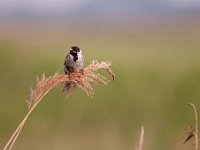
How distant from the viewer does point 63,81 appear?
3.56m

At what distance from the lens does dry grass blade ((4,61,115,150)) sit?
3.44m

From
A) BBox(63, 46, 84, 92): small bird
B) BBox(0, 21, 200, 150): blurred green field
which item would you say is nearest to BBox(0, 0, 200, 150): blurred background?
BBox(0, 21, 200, 150): blurred green field

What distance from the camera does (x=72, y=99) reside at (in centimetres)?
1055

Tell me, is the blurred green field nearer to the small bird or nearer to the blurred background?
the blurred background

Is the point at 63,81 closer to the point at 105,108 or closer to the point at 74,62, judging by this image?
the point at 74,62

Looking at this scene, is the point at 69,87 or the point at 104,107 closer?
the point at 69,87

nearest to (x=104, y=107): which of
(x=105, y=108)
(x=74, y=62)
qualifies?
(x=105, y=108)

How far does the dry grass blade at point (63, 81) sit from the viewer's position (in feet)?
11.3

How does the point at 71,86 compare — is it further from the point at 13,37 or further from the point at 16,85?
the point at 13,37

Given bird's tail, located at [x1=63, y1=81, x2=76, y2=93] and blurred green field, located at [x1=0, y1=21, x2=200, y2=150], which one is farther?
blurred green field, located at [x1=0, y1=21, x2=200, y2=150]

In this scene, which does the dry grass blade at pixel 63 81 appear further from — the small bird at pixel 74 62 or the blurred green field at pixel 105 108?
the blurred green field at pixel 105 108

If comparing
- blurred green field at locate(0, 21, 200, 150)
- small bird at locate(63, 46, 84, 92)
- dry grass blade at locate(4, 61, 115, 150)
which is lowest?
dry grass blade at locate(4, 61, 115, 150)

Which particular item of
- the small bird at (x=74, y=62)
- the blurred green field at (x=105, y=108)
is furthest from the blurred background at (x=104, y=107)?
the small bird at (x=74, y=62)

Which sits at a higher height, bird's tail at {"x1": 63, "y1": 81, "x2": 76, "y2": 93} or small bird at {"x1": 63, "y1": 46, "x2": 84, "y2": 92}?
small bird at {"x1": 63, "y1": 46, "x2": 84, "y2": 92}
